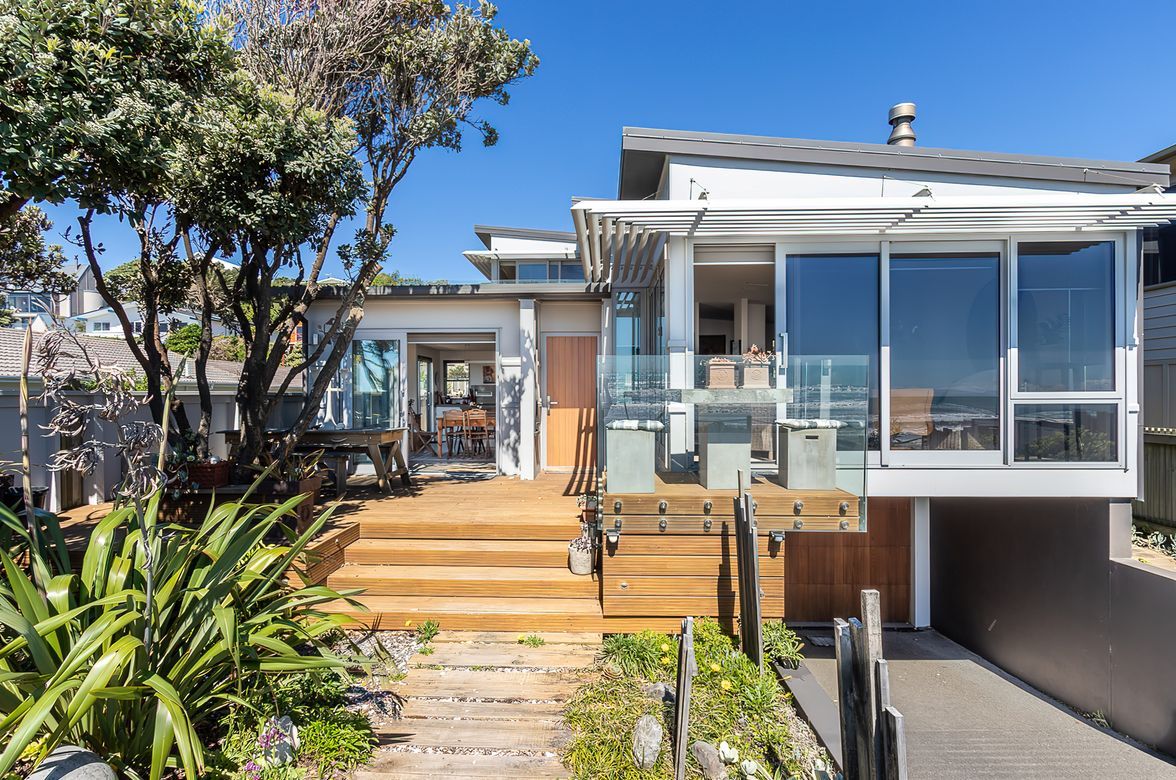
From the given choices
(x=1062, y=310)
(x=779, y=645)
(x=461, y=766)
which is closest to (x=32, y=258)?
(x=461, y=766)

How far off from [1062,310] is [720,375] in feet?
10.8

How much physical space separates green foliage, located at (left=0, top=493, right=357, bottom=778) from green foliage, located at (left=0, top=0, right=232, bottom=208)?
1.92 m

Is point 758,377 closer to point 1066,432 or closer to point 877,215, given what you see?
point 877,215

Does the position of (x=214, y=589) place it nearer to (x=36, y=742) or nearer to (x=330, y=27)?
(x=36, y=742)

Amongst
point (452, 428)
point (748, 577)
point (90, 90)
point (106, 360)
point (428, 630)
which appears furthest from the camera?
point (452, 428)

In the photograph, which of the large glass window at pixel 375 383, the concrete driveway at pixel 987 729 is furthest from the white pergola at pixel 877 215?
the large glass window at pixel 375 383

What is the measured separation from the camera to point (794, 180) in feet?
18.0

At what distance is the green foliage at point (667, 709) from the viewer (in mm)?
2713

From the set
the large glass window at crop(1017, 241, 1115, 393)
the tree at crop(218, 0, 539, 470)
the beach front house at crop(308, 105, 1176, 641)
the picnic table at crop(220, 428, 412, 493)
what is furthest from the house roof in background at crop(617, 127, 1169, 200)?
the picnic table at crop(220, 428, 412, 493)

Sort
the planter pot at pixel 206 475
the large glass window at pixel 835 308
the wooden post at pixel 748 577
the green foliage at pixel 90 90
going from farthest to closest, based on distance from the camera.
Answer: the large glass window at pixel 835 308 → the planter pot at pixel 206 475 → the wooden post at pixel 748 577 → the green foliage at pixel 90 90

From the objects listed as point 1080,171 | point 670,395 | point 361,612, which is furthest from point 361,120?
point 1080,171

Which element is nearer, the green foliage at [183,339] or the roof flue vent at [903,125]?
the roof flue vent at [903,125]

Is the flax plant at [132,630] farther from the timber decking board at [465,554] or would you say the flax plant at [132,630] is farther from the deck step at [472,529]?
the deck step at [472,529]

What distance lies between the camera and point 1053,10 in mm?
7871
